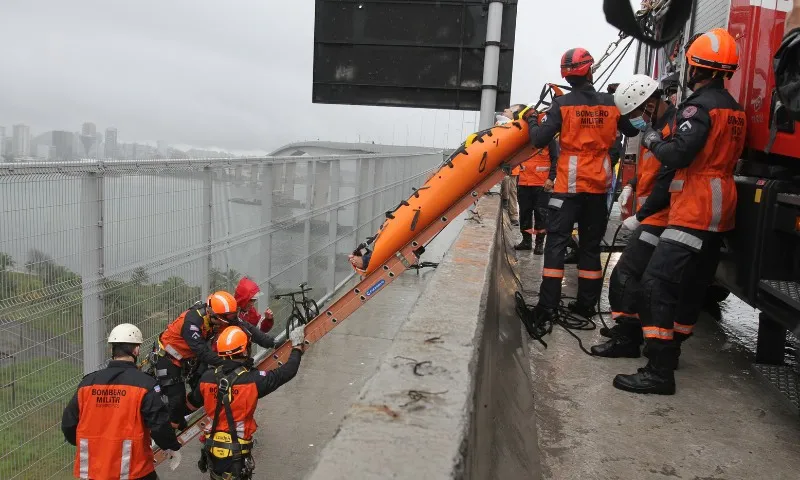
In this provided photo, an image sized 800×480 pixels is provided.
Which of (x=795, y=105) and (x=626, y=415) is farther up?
(x=795, y=105)

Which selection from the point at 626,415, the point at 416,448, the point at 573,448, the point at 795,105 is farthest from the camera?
the point at 626,415

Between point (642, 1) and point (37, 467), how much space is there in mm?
7032

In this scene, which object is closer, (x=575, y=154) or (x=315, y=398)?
(x=575, y=154)

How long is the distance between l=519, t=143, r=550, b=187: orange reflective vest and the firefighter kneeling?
444cm

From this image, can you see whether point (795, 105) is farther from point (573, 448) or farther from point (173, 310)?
point (173, 310)

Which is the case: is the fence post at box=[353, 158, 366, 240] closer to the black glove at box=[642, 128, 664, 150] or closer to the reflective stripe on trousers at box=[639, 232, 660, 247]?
the reflective stripe on trousers at box=[639, 232, 660, 247]

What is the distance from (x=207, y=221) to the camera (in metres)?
5.72

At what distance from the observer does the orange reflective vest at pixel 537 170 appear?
7766 mm

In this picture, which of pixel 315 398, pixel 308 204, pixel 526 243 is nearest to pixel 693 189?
pixel 315 398

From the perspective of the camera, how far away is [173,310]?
17.7ft

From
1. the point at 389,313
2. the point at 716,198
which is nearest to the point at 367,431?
the point at 716,198

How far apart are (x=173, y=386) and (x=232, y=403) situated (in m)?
0.89

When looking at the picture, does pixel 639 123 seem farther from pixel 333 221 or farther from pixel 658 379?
pixel 333 221

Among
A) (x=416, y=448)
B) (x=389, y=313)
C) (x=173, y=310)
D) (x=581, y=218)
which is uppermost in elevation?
(x=581, y=218)
